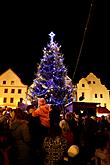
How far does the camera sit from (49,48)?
32.5 m

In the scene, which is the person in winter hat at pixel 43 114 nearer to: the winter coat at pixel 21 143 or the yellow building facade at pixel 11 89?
the winter coat at pixel 21 143

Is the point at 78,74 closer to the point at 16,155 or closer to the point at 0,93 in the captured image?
→ the point at 0,93

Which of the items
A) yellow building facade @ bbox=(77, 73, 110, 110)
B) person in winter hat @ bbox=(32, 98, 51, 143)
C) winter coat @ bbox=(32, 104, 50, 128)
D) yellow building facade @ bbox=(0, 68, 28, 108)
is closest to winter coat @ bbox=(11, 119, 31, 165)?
person in winter hat @ bbox=(32, 98, 51, 143)

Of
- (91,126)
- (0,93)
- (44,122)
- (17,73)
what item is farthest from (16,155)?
(17,73)

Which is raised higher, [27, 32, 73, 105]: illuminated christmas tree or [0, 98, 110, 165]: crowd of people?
[27, 32, 73, 105]: illuminated christmas tree

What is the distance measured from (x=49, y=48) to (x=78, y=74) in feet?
78.3

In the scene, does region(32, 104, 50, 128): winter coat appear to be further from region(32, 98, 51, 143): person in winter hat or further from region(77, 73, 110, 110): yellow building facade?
region(77, 73, 110, 110): yellow building facade

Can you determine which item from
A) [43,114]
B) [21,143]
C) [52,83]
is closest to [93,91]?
[52,83]

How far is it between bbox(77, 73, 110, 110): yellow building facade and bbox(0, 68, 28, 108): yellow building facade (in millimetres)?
11009

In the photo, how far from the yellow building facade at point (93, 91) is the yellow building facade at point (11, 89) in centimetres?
1101

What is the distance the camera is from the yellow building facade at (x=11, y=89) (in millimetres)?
51750

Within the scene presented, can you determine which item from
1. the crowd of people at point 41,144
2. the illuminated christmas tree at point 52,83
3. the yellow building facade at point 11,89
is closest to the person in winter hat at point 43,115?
the crowd of people at point 41,144

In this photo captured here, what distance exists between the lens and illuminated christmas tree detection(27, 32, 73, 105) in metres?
30.0

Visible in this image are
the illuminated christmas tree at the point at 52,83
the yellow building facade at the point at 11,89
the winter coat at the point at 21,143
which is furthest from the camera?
the yellow building facade at the point at 11,89
